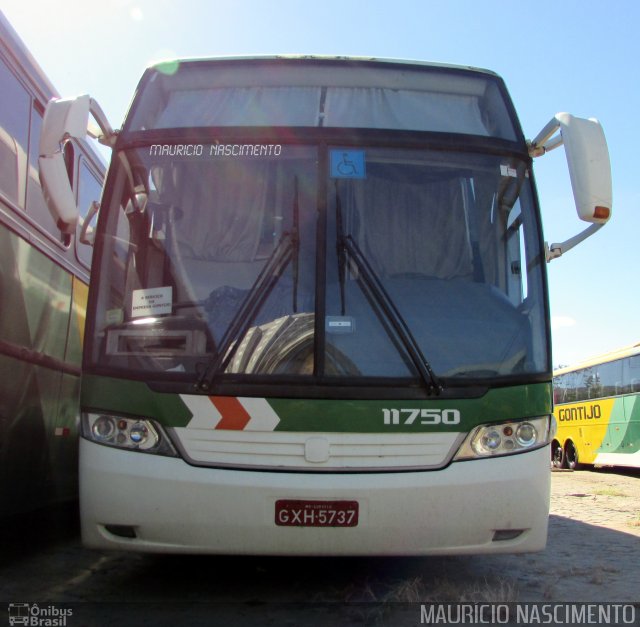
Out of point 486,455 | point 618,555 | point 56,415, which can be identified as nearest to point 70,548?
point 56,415

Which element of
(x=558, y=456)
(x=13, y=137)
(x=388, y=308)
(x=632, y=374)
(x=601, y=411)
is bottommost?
(x=558, y=456)

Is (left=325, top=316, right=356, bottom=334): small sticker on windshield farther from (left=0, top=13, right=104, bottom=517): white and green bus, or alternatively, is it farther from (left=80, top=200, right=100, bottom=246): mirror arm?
(left=80, top=200, right=100, bottom=246): mirror arm

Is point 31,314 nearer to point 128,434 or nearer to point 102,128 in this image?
point 102,128

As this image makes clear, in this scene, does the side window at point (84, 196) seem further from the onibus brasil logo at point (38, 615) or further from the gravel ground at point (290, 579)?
the onibus brasil logo at point (38, 615)

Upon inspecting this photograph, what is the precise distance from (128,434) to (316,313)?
1.28 metres

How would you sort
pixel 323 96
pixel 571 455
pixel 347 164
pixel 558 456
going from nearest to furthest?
1. pixel 347 164
2. pixel 323 96
3. pixel 571 455
4. pixel 558 456

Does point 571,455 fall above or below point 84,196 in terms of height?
below

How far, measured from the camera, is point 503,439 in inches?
163

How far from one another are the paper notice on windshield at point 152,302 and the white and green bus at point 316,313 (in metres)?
0.02

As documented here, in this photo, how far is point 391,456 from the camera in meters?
3.99

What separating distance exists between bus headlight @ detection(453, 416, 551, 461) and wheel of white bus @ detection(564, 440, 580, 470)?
19.5 metres

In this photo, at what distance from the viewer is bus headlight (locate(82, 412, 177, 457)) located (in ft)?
13.1

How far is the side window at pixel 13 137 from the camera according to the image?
5000 mm

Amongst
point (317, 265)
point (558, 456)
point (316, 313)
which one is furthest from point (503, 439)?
point (558, 456)
